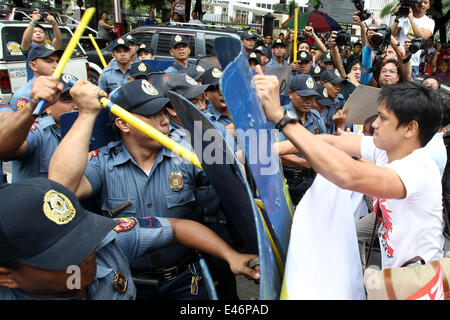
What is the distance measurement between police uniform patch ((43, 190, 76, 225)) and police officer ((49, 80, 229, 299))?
60 cm

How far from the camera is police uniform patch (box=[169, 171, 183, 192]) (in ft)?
6.06

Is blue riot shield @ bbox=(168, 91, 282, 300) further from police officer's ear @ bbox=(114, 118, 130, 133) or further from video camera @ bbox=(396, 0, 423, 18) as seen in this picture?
video camera @ bbox=(396, 0, 423, 18)

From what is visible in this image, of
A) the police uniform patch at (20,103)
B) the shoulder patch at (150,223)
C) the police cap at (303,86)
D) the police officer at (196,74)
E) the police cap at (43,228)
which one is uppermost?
the police officer at (196,74)

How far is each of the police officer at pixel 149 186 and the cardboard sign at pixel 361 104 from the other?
5.80ft

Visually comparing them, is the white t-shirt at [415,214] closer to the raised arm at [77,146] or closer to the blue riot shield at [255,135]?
the blue riot shield at [255,135]

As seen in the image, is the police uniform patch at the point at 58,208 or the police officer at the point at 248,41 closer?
the police uniform patch at the point at 58,208

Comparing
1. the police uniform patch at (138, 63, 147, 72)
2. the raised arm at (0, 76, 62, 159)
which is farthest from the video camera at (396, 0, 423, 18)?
the raised arm at (0, 76, 62, 159)

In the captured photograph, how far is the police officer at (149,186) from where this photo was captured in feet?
5.89

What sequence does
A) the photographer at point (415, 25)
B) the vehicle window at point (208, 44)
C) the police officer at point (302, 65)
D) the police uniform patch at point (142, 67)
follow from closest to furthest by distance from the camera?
the police uniform patch at point (142, 67) < the photographer at point (415, 25) < the police officer at point (302, 65) < the vehicle window at point (208, 44)

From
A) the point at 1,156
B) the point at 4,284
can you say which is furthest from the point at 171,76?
the point at 4,284

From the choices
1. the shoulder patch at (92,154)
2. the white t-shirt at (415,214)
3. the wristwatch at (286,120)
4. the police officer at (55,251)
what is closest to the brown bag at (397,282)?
the white t-shirt at (415,214)

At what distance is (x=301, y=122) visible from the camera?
11.3 feet

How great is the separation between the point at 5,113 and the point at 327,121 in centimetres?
342

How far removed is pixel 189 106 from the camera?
1.03m
